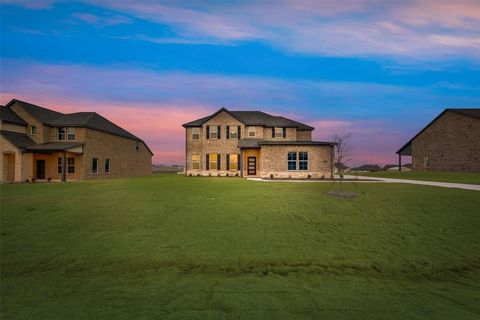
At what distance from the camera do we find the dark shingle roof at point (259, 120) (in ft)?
A: 130

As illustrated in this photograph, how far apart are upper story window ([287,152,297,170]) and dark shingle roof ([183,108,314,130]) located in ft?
30.5

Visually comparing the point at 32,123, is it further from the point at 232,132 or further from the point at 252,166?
the point at 252,166

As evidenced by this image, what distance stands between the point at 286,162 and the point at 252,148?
529 centimetres

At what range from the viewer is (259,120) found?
136 feet

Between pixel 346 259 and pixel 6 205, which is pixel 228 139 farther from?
pixel 346 259

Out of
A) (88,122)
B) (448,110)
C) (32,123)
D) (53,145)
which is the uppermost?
(448,110)

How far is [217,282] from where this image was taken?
6.88 meters

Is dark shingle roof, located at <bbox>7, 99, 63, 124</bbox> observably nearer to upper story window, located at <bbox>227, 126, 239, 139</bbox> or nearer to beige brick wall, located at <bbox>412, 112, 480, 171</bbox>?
upper story window, located at <bbox>227, 126, 239, 139</bbox>

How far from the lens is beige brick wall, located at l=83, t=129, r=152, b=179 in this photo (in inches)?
1437

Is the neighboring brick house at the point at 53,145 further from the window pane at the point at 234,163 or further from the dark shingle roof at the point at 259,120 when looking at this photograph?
the window pane at the point at 234,163

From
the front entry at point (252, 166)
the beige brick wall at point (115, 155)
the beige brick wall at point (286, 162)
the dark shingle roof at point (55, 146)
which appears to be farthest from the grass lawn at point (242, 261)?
the beige brick wall at point (115, 155)

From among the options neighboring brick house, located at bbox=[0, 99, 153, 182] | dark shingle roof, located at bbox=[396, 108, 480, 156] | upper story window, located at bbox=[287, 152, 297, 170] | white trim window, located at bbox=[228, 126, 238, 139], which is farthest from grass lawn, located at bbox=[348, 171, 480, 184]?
neighboring brick house, located at bbox=[0, 99, 153, 182]

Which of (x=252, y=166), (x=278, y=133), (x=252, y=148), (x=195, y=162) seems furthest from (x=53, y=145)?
(x=278, y=133)

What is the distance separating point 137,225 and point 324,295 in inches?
278
